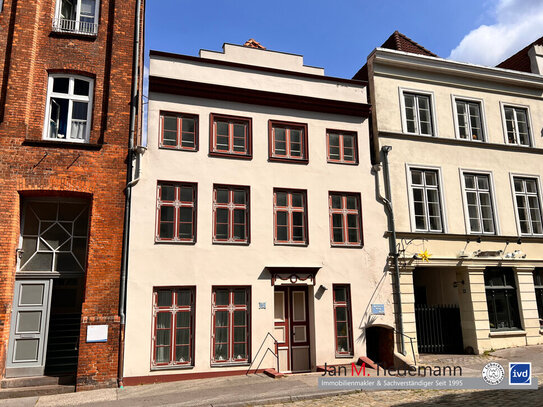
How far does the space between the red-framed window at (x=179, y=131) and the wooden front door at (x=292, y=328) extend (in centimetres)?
546

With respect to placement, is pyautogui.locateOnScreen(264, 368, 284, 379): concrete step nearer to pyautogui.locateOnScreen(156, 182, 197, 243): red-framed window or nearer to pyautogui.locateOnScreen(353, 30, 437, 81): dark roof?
pyautogui.locateOnScreen(156, 182, 197, 243): red-framed window

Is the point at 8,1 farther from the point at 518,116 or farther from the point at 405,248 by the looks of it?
the point at 518,116

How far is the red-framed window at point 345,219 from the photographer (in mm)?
15320

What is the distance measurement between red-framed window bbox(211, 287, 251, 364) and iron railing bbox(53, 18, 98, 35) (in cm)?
891

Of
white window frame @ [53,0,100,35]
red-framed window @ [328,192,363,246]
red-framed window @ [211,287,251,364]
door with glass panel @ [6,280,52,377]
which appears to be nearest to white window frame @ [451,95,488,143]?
red-framed window @ [328,192,363,246]

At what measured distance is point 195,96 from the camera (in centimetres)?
1468

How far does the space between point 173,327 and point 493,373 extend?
29.5 feet

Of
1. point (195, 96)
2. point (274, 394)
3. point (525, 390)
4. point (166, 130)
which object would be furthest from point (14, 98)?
point (525, 390)

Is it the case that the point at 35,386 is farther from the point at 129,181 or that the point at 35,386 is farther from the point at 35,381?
the point at 129,181

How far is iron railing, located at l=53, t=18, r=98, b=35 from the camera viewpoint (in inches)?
547

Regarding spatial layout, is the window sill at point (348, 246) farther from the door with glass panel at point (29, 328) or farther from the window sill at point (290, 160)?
the door with glass panel at point (29, 328)

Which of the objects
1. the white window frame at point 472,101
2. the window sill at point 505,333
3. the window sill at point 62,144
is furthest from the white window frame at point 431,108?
the window sill at point 62,144

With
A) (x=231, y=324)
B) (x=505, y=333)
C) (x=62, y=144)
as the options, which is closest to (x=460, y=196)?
(x=505, y=333)

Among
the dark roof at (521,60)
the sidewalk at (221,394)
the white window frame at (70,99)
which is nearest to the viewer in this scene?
the sidewalk at (221,394)
